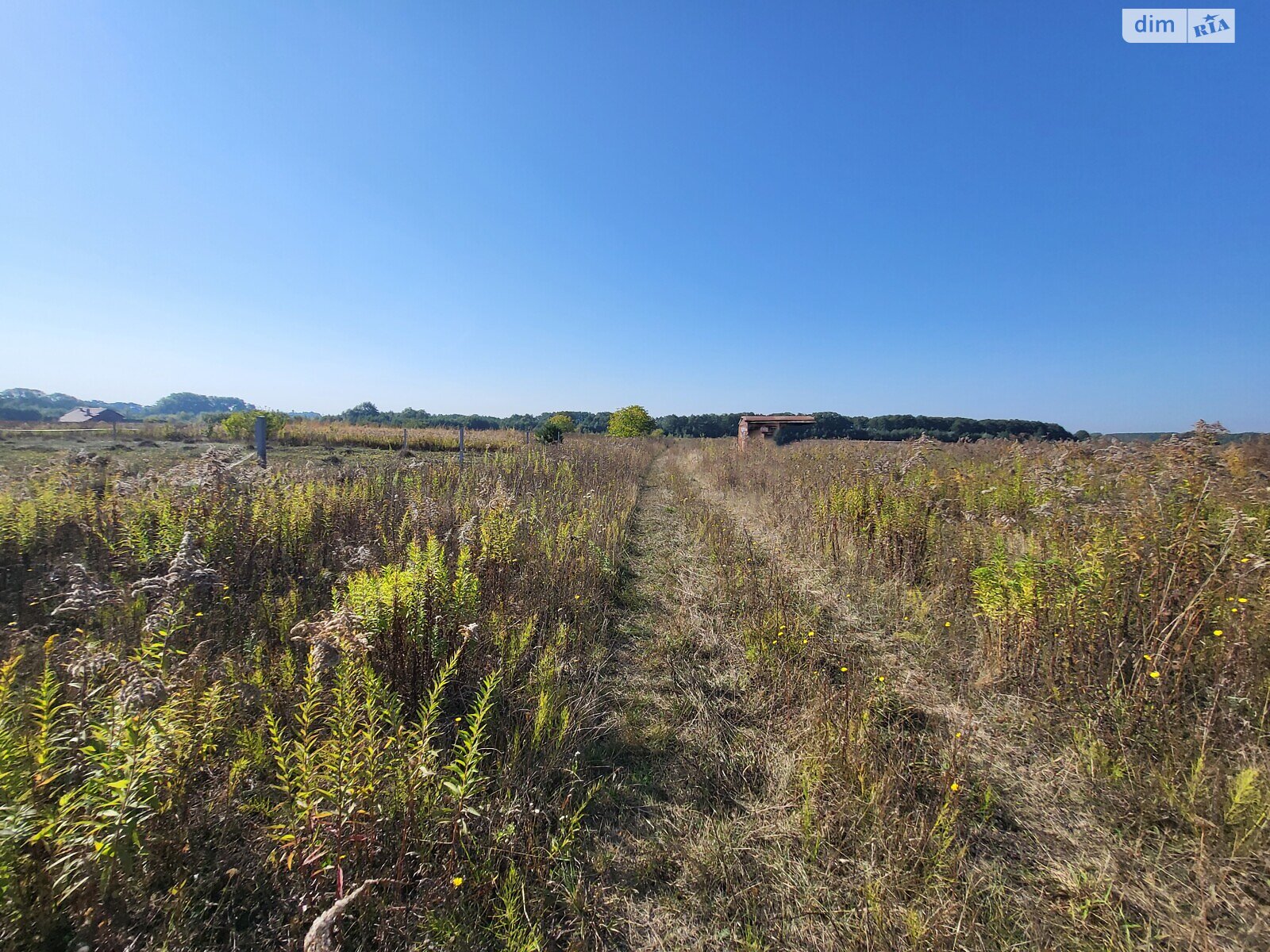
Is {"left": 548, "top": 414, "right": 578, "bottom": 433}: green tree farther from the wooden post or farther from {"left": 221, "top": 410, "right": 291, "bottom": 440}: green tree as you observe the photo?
the wooden post

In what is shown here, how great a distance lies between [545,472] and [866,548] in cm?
637

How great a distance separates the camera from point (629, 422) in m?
48.4

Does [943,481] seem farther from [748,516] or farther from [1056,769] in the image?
[1056,769]

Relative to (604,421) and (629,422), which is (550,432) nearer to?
(629,422)

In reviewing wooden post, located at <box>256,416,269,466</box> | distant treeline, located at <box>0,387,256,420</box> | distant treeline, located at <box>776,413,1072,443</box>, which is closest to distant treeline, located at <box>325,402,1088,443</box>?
distant treeline, located at <box>776,413,1072,443</box>

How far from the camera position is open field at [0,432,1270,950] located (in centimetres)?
157

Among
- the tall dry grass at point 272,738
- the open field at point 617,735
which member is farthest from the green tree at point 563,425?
the open field at point 617,735

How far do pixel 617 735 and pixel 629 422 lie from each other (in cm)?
4630

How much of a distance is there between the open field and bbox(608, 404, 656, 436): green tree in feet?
144

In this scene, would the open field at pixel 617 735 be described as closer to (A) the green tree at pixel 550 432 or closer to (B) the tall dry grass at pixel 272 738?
(B) the tall dry grass at pixel 272 738

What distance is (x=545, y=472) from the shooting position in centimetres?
953

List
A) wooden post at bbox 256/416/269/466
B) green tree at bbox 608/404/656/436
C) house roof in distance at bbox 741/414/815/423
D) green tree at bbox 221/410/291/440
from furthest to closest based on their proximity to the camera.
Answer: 1. green tree at bbox 608/404/656/436
2. house roof in distance at bbox 741/414/815/423
3. green tree at bbox 221/410/291/440
4. wooden post at bbox 256/416/269/466

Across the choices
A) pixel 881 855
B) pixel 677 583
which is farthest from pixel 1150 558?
pixel 677 583

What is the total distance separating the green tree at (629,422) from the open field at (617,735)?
43899mm
